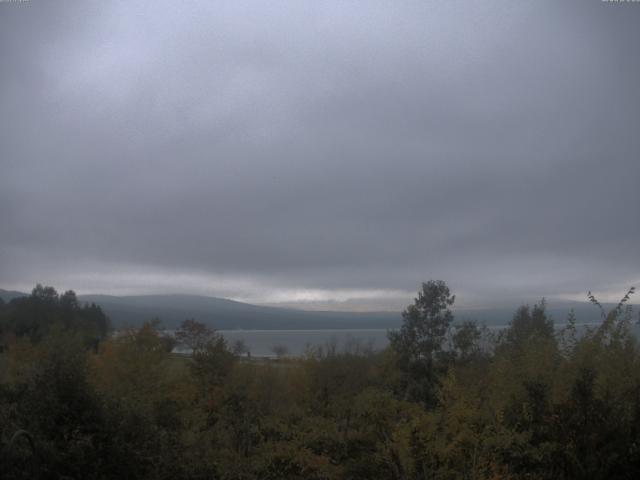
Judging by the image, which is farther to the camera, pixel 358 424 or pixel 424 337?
pixel 424 337

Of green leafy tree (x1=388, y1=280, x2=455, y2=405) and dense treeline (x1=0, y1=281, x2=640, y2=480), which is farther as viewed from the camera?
green leafy tree (x1=388, y1=280, x2=455, y2=405)

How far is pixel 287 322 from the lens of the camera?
151 metres

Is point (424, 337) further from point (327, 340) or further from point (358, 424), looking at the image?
point (358, 424)

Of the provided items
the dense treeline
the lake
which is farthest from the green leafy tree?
the dense treeline

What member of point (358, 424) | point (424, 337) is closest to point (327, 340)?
point (424, 337)

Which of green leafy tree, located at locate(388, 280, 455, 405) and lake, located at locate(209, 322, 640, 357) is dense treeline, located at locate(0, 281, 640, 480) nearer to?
lake, located at locate(209, 322, 640, 357)


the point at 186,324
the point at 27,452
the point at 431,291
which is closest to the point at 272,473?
the point at 27,452

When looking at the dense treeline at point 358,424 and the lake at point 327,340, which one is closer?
the dense treeline at point 358,424

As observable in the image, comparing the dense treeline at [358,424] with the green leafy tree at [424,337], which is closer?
the dense treeline at [358,424]

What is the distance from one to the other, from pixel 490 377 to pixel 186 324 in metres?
29.3

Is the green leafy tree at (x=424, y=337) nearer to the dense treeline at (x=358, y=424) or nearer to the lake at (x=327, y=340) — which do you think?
the lake at (x=327, y=340)

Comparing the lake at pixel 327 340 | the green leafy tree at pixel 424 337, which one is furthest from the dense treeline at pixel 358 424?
the green leafy tree at pixel 424 337

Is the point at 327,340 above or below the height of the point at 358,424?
above

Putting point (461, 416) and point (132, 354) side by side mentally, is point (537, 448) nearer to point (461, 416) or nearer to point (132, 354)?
point (461, 416)
